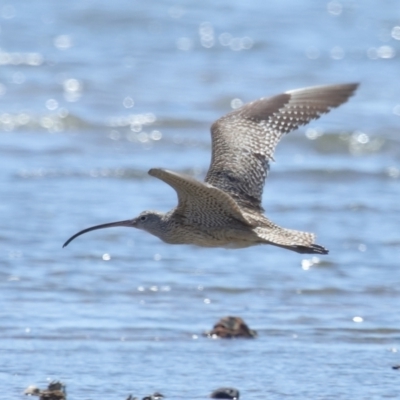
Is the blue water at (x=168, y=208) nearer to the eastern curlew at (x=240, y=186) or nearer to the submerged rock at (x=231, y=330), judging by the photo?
the submerged rock at (x=231, y=330)

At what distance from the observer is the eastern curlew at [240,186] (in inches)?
237

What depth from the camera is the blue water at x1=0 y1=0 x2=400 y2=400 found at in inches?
242

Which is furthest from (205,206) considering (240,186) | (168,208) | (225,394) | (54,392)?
(168,208)

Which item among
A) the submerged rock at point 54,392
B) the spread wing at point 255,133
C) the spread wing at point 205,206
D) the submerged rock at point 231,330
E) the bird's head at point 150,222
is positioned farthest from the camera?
the spread wing at point 255,133

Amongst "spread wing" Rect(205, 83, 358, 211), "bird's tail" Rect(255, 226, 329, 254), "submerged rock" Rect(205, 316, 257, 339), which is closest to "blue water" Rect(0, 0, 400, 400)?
"submerged rock" Rect(205, 316, 257, 339)

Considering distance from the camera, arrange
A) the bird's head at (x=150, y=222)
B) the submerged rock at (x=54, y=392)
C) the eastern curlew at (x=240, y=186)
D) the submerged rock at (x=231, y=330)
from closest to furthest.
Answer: the submerged rock at (x=54, y=392), the eastern curlew at (x=240, y=186), the bird's head at (x=150, y=222), the submerged rock at (x=231, y=330)

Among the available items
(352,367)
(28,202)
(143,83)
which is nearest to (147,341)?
(352,367)

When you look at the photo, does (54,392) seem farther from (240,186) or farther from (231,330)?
(240,186)

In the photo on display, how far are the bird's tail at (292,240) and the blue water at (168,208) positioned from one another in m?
0.59

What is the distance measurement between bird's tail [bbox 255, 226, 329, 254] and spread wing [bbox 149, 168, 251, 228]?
0.44 feet

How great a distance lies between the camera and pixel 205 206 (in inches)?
242

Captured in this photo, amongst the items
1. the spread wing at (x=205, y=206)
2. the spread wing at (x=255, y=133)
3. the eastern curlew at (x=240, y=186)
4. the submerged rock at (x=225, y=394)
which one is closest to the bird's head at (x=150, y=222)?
the eastern curlew at (x=240, y=186)

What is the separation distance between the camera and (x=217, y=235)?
20.6 ft

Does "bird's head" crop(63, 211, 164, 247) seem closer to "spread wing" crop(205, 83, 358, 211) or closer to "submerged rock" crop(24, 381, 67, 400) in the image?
"spread wing" crop(205, 83, 358, 211)
